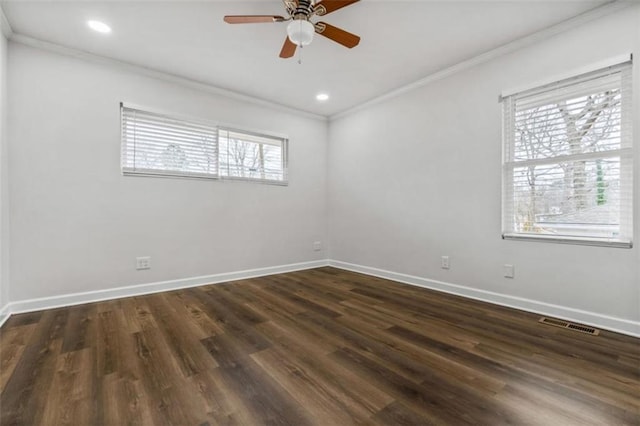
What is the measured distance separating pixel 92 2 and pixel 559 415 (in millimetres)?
3971

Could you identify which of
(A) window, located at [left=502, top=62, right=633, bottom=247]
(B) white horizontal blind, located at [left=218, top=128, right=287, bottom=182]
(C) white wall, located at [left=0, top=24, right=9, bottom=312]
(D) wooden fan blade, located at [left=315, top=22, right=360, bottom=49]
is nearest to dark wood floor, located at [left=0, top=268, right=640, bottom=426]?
Result: (C) white wall, located at [left=0, top=24, right=9, bottom=312]

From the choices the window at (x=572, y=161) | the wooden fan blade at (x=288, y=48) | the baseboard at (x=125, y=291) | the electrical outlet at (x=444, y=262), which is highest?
the wooden fan blade at (x=288, y=48)

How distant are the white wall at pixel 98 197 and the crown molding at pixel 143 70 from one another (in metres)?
0.05

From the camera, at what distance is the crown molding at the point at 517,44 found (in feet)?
7.36

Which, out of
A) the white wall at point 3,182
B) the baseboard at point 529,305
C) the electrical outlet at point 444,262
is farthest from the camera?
the electrical outlet at point 444,262

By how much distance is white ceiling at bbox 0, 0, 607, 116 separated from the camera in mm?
2262

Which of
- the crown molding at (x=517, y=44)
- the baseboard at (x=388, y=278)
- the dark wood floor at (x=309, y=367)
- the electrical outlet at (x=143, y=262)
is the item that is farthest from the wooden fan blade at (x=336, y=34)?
the electrical outlet at (x=143, y=262)

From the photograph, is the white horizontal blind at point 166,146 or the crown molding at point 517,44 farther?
the white horizontal blind at point 166,146

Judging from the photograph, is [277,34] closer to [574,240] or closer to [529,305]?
[574,240]

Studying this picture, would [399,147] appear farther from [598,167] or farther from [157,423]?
[157,423]

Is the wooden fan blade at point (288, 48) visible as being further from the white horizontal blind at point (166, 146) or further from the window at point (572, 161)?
the window at point (572, 161)

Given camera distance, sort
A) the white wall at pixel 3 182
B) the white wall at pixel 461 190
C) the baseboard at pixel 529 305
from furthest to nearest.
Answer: the white wall at pixel 3 182 → the white wall at pixel 461 190 → the baseboard at pixel 529 305

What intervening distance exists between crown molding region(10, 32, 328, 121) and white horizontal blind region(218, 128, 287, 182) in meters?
0.47

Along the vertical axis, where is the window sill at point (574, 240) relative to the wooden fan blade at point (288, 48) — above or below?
below
